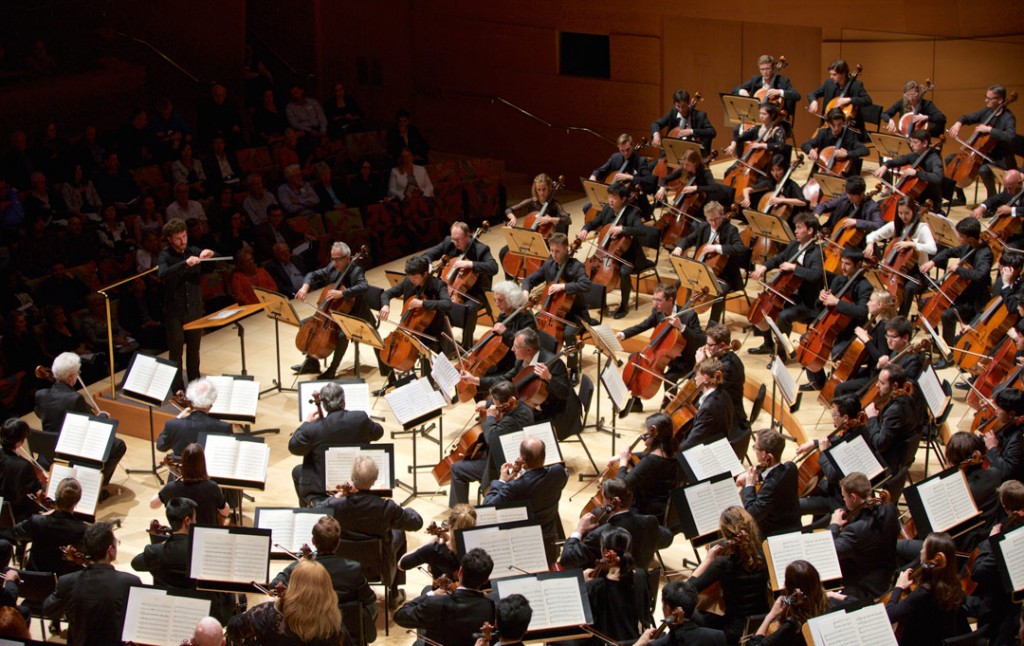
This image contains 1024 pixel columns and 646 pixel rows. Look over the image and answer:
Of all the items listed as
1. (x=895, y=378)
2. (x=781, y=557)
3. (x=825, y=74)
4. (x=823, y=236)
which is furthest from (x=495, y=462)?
(x=825, y=74)

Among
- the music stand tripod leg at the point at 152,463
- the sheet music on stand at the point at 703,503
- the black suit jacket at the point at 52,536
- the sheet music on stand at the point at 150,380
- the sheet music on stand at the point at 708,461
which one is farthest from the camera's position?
the music stand tripod leg at the point at 152,463

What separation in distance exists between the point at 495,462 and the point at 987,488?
2929 mm

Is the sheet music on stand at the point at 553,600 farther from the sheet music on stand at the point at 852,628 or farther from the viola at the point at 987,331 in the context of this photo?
the viola at the point at 987,331

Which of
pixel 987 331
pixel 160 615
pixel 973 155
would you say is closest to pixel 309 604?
pixel 160 615

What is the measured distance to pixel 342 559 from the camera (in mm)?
6273

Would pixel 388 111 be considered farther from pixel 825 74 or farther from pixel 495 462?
pixel 495 462

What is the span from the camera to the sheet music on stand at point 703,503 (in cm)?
657

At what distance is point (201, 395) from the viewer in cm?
802

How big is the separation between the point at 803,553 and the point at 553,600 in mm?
1347

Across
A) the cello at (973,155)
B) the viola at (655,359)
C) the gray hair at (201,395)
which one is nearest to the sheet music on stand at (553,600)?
the gray hair at (201,395)

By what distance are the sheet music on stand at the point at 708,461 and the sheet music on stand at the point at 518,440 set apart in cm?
78

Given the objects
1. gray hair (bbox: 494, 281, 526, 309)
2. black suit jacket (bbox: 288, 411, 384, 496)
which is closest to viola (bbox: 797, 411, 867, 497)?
gray hair (bbox: 494, 281, 526, 309)

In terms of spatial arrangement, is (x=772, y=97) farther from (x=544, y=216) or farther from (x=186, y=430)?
(x=186, y=430)

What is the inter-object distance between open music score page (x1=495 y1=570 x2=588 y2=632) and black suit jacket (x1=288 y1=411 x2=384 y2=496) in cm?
217
